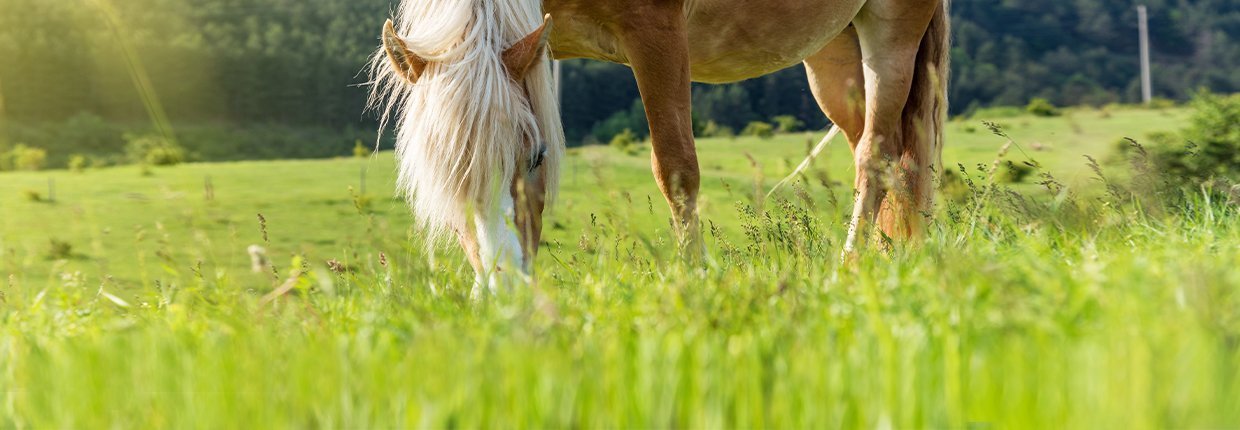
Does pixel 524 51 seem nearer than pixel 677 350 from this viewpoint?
No

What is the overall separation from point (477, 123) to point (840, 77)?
3500 millimetres

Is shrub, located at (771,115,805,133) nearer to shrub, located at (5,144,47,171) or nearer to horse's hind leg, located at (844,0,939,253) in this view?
horse's hind leg, located at (844,0,939,253)

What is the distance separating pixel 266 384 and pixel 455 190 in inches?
75.5

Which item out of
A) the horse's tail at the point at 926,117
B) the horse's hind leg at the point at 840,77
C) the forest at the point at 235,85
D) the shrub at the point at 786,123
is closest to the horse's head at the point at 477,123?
the horse's tail at the point at 926,117

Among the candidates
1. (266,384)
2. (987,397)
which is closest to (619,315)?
(266,384)

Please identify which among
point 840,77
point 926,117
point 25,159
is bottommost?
point 25,159

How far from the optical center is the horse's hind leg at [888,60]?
614 centimetres

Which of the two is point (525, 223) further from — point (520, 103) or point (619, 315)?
point (619, 315)

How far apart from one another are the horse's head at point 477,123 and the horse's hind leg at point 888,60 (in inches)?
101

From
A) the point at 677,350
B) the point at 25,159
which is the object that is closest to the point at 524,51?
the point at 677,350

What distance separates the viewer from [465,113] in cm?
386

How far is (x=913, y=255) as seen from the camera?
369 centimetres

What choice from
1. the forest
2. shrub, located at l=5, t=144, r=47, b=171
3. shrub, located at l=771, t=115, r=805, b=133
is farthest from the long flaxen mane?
shrub, located at l=5, t=144, r=47, b=171

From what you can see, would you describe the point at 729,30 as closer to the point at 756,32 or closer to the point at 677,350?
the point at 756,32
